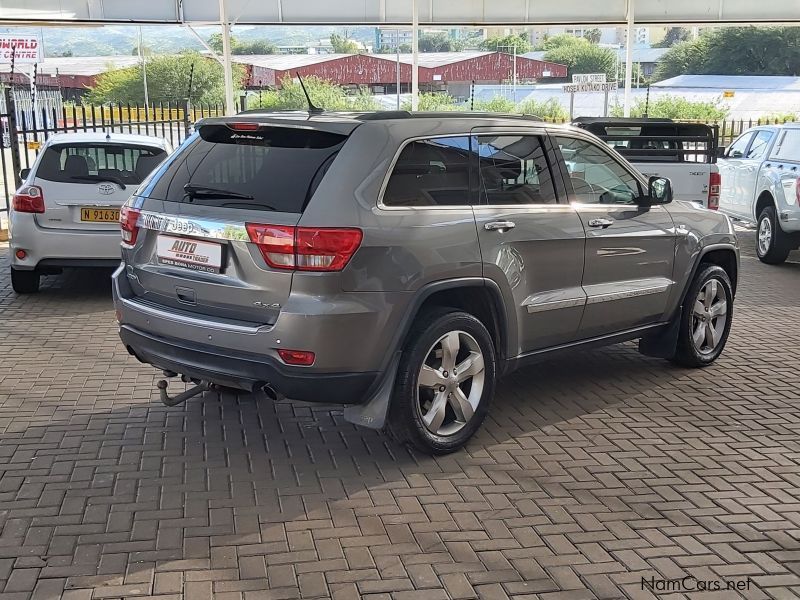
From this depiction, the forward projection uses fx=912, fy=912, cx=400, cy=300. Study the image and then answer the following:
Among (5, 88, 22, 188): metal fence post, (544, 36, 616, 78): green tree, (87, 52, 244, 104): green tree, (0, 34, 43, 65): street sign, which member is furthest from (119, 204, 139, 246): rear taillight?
(544, 36, 616, 78): green tree

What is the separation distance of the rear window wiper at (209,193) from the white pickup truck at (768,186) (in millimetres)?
8813

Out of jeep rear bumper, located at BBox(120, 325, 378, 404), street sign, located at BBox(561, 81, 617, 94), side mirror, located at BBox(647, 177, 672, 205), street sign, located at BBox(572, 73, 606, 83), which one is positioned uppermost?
street sign, located at BBox(572, 73, 606, 83)

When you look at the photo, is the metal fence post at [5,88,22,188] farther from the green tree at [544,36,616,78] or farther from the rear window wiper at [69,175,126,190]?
the green tree at [544,36,616,78]

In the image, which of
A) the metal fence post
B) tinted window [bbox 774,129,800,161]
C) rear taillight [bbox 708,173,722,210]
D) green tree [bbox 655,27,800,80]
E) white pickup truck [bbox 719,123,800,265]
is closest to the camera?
rear taillight [bbox 708,173,722,210]

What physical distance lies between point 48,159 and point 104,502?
18.5ft

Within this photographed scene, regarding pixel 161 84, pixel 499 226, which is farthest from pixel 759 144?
pixel 161 84

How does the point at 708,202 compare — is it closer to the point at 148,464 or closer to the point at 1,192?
the point at 148,464

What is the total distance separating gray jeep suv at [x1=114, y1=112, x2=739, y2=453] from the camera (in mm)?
4480

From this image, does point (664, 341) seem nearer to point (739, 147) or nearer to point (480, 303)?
point (480, 303)

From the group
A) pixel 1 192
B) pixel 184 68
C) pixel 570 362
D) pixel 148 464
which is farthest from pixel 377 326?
pixel 184 68

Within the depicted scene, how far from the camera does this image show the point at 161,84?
5741cm

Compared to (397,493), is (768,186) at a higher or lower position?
higher

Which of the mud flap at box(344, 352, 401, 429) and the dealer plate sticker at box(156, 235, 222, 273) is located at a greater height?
the dealer plate sticker at box(156, 235, 222, 273)

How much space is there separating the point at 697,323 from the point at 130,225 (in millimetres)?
4222
